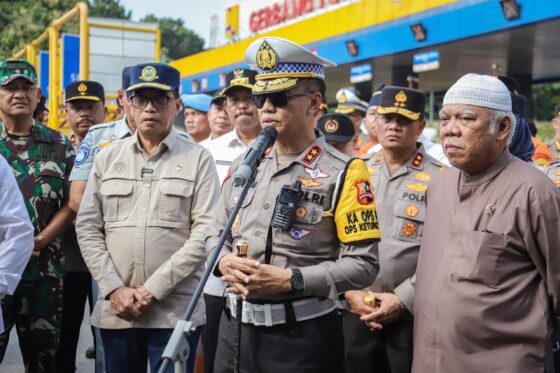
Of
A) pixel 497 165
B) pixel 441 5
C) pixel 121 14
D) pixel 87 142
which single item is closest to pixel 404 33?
pixel 441 5

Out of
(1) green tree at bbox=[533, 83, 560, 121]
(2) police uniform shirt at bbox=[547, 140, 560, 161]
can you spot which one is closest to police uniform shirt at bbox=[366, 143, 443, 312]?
(2) police uniform shirt at bbox=[547, 140, 560, 161]

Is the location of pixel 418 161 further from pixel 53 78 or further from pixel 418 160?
pixel 53 78

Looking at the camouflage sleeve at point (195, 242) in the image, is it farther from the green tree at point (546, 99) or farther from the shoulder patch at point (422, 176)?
Result: the green tree at point (546, 99)

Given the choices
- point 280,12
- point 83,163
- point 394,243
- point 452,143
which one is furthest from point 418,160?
point 280,12

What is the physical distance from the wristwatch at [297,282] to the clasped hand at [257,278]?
0.02m

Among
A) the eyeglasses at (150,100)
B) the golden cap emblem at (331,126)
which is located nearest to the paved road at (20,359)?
the golden cap emblem at (331,126)

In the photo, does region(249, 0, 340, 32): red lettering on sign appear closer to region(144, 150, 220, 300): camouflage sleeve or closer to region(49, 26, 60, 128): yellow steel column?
region(49, 26, 60, 128): yellow steel column

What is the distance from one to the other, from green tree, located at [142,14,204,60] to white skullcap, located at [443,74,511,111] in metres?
102

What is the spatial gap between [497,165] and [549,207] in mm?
321

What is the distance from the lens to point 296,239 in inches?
132

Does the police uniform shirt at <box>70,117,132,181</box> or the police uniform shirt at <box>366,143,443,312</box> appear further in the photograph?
the police uniform shirt at <box>70,117,132,181</box>

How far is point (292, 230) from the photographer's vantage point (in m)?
3.36

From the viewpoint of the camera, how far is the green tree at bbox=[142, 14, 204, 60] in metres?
104

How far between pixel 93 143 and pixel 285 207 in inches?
92.5
